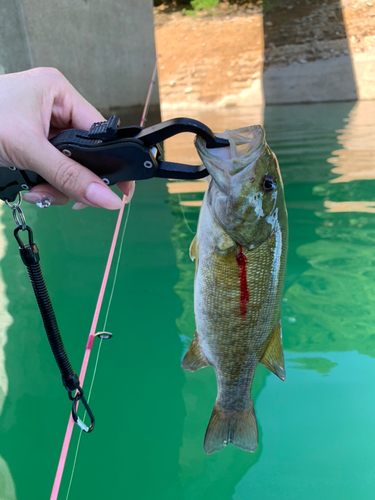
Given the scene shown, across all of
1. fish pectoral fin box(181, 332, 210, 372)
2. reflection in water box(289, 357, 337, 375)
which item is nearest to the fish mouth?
fish pectoral fin box(181, 332, 210, 372)

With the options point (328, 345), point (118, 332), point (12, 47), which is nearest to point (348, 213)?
point (328, 345)

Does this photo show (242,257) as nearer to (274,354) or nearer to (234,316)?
(234,316)

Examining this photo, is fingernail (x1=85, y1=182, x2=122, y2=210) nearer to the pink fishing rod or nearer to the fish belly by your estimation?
the pink fishing rod

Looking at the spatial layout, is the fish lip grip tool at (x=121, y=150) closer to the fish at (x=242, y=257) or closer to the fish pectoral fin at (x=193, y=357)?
the fish at (x=242, y=257)

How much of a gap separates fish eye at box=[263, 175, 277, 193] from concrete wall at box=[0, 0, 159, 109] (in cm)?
503

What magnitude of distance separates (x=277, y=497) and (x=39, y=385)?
5.06 feet

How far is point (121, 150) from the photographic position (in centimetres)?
127

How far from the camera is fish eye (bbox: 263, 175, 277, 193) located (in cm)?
145

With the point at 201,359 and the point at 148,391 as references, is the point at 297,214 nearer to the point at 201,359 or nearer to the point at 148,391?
Result: the point at 148,391

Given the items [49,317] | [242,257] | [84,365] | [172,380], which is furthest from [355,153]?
[49,317]

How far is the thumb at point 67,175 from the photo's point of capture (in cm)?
126

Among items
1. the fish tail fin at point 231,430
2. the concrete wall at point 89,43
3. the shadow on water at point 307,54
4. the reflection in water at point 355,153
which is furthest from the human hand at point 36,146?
the shadow on water at point 307,54

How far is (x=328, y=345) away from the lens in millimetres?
2902

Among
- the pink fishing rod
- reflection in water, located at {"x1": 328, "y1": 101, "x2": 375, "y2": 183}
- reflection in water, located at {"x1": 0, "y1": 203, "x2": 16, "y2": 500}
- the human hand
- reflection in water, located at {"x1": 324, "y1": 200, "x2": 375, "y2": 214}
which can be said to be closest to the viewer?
the human hand
